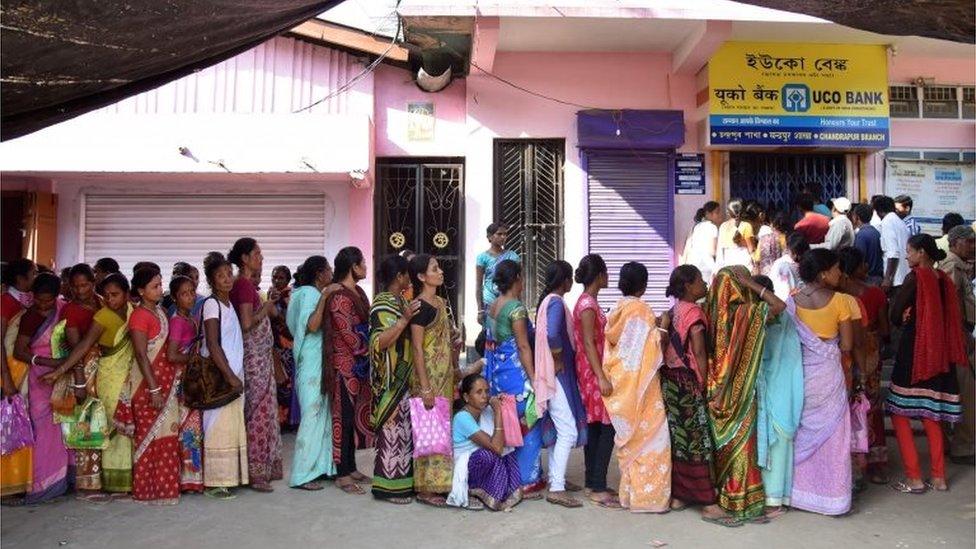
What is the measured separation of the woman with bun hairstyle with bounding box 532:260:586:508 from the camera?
4.75 meters

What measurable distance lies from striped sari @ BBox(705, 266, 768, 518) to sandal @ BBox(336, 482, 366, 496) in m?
2.16

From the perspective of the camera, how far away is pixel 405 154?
8844mm

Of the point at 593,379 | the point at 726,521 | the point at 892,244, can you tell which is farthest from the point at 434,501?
the point at 892,244

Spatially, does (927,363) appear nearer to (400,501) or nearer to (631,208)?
(400,501)

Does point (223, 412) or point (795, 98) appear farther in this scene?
point (795, 98)

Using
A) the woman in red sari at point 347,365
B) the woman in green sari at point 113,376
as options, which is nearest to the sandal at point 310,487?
the woman in red sari at point 347,365

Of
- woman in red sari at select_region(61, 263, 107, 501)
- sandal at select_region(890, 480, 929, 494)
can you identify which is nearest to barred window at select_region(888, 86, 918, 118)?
sandal at select_region(890, 480, 929, 494)

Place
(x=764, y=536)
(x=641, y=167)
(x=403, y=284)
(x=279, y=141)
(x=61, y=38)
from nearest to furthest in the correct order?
(x=61, y=38) < (x=764, y=536) < (x=403, y=284) < (x=279, y=141) < (x=641, y=167)

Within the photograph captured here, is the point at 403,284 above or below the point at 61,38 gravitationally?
below

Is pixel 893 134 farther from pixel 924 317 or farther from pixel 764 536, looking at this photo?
pixel 764 536

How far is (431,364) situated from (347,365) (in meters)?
0.57

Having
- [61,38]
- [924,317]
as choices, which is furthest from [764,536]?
[61,38]

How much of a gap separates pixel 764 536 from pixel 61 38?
4049 millimetres

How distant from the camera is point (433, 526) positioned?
4.39 meters
